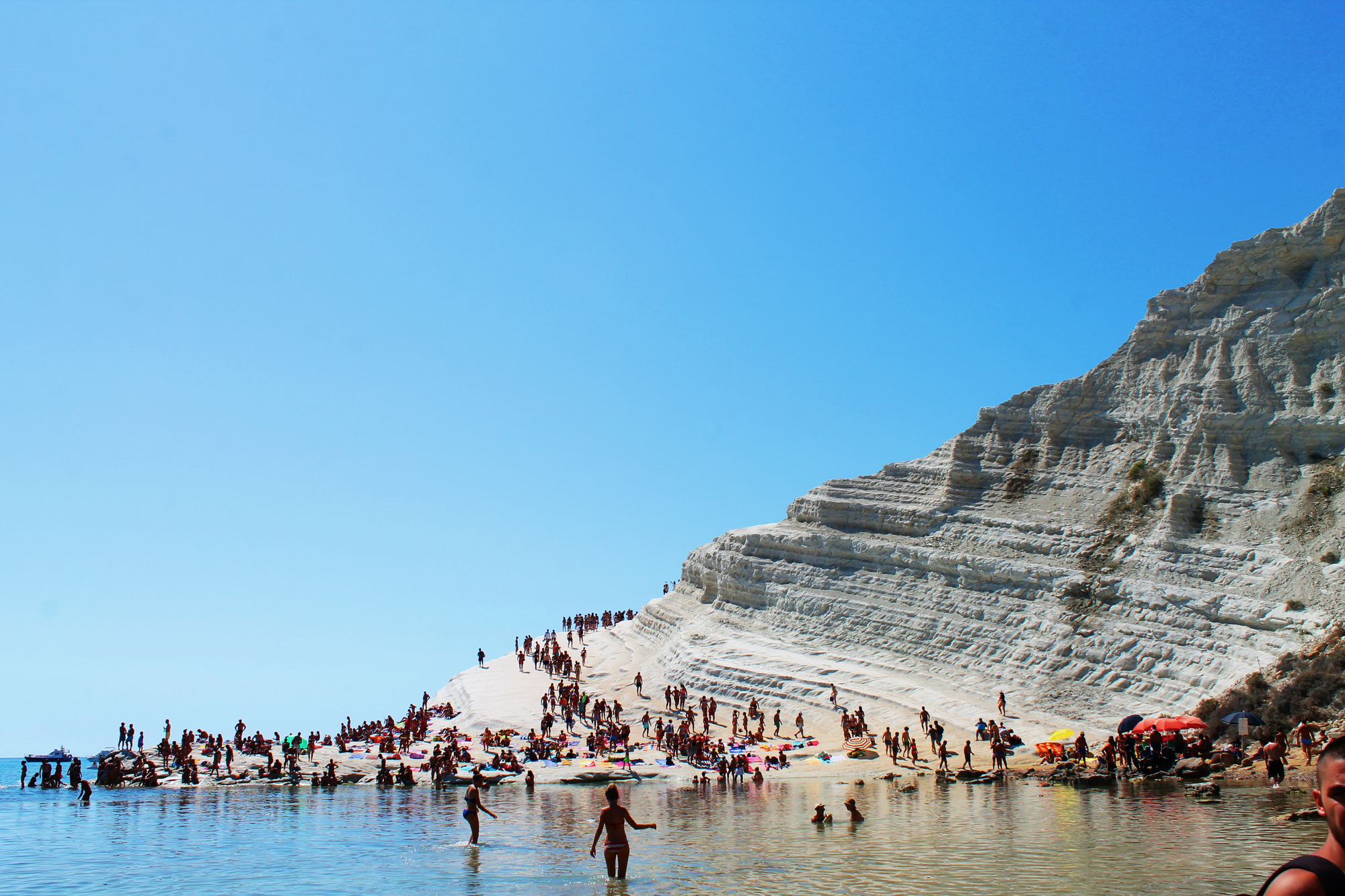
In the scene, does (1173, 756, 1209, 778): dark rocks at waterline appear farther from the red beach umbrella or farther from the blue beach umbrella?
the blue beach umbrella

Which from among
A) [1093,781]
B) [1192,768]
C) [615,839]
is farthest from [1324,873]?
[1192,768]

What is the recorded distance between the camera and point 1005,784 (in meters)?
26.6

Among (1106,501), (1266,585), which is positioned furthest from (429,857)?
(1106,501)

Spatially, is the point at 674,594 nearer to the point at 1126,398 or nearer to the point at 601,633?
the point at 601,633

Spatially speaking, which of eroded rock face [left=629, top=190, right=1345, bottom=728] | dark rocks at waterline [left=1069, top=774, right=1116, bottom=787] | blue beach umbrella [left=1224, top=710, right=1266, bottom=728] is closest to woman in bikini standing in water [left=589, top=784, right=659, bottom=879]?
dark rocks at waterline [left=1069, top=774, right=1116, bottom=787]

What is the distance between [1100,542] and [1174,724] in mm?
12739

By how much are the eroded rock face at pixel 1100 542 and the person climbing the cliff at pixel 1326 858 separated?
110 feet

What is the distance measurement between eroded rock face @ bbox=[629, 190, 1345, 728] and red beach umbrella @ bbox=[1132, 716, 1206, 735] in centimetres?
407

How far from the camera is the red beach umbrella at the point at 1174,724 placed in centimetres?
2831

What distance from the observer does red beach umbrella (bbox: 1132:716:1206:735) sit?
2831 cm

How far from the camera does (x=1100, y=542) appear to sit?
4003 cm

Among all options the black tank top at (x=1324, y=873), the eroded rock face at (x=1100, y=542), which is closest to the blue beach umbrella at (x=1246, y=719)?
the eroded rock face at (x=1100, y=542)

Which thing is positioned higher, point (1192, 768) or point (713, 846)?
point (713, 846)

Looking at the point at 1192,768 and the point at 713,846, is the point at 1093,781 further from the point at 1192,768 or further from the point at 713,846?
the point at 713,846
